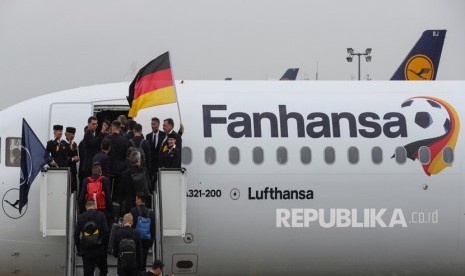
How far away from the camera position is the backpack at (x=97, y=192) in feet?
79.3

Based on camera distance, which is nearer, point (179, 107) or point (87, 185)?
point (87, 185)

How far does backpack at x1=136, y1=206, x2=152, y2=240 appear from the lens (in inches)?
947

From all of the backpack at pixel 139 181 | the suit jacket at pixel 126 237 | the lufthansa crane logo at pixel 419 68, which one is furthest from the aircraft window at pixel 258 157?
the lufthansa crane logo at pixel 419 68

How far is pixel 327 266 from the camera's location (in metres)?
26.8

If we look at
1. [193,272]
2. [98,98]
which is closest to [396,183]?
[193,272]

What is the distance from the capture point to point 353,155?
2669cm

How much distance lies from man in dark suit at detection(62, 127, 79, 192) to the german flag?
4.29ft

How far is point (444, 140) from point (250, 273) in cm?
522

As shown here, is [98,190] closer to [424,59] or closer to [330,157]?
[330,157]


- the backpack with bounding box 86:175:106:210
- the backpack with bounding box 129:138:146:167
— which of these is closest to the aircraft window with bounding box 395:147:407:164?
the backpack with bounding box 129:138:146:167

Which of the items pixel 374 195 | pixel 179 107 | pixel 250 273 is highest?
pixel 179 107

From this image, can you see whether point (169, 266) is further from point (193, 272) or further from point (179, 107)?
point (179, 107)

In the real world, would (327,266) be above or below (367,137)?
below

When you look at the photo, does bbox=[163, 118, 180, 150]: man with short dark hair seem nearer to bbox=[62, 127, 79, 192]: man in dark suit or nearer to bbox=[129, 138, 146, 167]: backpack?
bbox=[129, 138, 146, 167]: backpack
